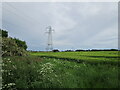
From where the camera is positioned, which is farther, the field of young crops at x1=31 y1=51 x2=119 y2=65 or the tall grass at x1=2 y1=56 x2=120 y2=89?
the field of young crops at x1=31 y1=51 x2=119 y2=65

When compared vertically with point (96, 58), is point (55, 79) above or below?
below

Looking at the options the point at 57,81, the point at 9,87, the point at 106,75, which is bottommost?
the point at 9,87

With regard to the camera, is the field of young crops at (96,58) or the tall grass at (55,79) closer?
the tall grass at (55,79)

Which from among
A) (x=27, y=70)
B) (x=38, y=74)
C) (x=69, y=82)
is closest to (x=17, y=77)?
(x=27, y=70)

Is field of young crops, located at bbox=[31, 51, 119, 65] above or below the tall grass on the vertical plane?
above

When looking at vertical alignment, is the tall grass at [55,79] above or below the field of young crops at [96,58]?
below

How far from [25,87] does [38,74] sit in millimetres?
897

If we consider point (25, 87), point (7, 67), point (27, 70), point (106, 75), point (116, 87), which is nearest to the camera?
point (116, 87)

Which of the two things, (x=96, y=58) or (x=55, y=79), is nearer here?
(x=55, y=79)

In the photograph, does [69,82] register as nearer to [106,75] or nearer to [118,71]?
[106,75]

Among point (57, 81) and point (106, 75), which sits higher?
point (106, 75)

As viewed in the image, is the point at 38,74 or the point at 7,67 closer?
the point at 38,74

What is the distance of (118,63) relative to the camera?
5559 millimetres

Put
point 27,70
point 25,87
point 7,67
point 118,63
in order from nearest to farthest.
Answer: point 25,87 → point 118,63 → point 27,70 → point 7,67
